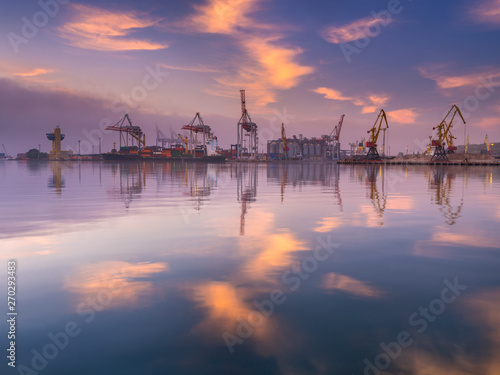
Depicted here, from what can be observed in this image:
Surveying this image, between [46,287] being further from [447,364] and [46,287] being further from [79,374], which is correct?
[447,364]

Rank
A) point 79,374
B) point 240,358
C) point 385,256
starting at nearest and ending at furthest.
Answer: point 79,374 < point 240,358 < point 385,256

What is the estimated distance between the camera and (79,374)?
4391 mm

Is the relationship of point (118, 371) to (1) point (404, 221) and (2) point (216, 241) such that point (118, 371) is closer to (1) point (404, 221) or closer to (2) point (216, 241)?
(2) point (216, 241)

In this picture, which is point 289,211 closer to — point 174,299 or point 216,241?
point 216,241

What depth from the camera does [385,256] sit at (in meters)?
9.51

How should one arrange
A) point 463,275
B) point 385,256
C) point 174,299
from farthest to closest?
point 385,256, point 463,275, point 174,299

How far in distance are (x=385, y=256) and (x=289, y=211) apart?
8300 millimetres

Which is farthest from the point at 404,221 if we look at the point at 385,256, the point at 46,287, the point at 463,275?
the point at 46,287

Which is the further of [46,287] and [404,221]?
[404,221]

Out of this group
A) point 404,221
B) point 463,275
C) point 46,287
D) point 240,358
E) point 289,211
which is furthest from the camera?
point 289,211

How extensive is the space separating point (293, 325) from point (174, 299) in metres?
2.29

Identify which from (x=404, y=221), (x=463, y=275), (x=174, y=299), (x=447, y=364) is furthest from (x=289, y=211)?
(x=447, y=364)

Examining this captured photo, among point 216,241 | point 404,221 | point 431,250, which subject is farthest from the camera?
point 404,221

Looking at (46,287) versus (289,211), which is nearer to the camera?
(46,287)
